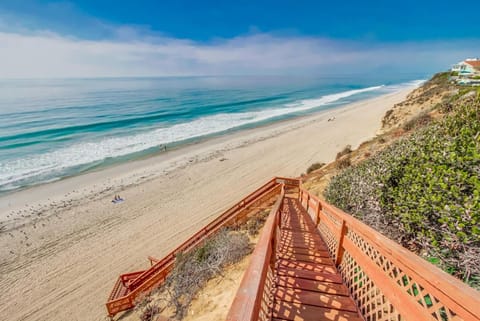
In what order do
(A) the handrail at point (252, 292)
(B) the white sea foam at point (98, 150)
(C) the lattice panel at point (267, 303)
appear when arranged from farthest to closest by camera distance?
(B) the white sea foam at point (98, 150), (C) the lattice panel at point (267, 303), (A) the handrail at point (252, 292)

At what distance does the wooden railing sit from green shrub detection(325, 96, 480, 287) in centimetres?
465

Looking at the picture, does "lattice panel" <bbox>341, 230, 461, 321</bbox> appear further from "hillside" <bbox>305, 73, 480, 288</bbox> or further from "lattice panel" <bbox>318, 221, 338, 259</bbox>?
"hillside" <bbox>305, 73, 480, 288</bbox>

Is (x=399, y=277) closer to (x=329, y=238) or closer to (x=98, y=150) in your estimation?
(x=329, y=238)

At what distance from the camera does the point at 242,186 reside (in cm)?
1358

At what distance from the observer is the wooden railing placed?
6.64 meters

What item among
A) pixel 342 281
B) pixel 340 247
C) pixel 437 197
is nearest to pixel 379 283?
pixel 342 281

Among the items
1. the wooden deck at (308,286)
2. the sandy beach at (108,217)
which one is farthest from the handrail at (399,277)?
the sandy beach at (108,217)

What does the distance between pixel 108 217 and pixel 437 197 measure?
12.9 metres

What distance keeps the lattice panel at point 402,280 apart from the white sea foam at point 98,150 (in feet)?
67.0

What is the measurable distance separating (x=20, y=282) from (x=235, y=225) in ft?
26.9

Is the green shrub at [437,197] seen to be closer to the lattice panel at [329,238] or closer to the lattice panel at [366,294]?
the lattice panel at [329,238]

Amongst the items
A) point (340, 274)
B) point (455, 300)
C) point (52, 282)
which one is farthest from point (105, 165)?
point (455, 300)

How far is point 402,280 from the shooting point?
1971 millimetres

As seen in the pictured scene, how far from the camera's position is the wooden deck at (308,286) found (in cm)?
246
